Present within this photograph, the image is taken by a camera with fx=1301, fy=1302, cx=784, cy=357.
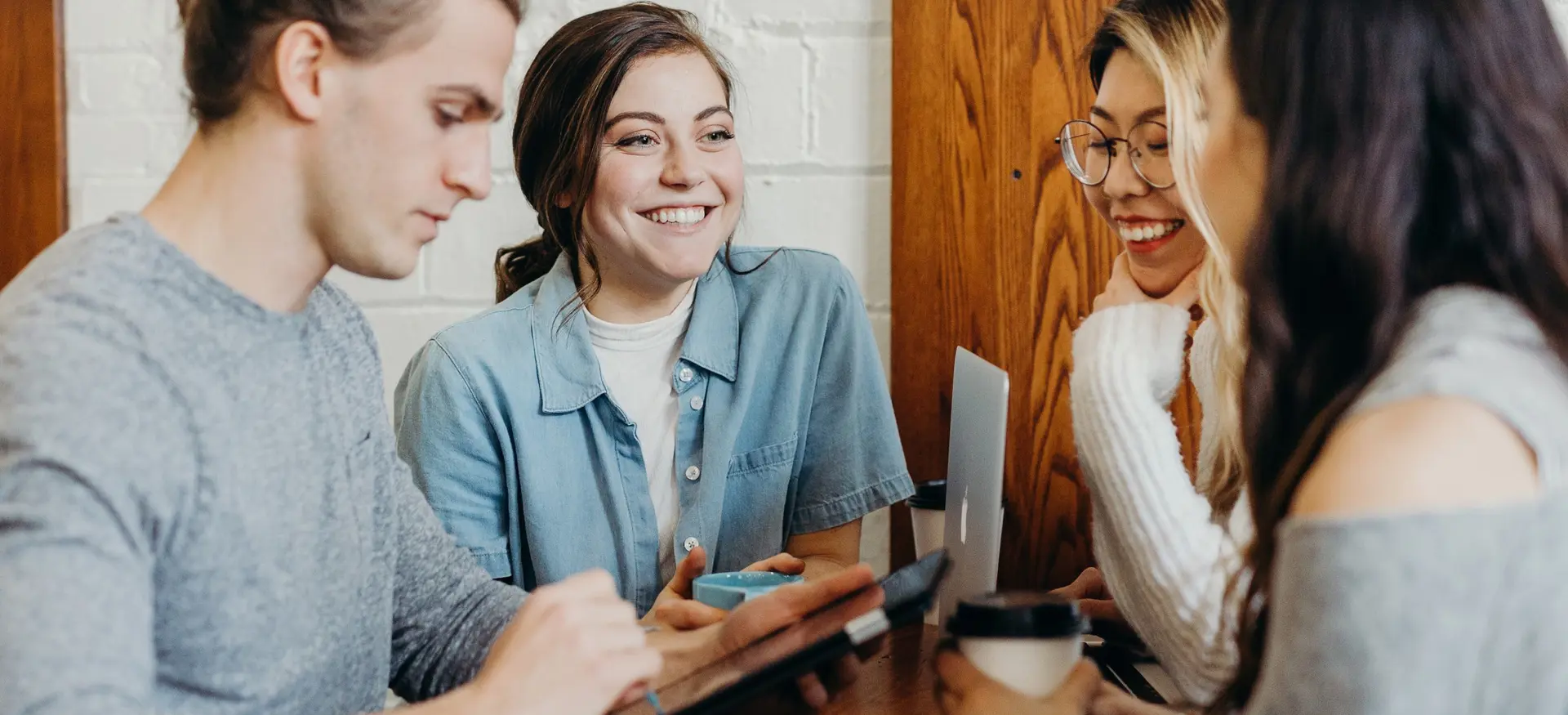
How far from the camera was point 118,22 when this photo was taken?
1700 mm

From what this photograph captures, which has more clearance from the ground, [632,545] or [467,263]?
[467,263]

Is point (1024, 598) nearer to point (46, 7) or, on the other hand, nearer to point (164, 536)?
point (164, 536)

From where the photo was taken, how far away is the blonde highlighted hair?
3.79ft

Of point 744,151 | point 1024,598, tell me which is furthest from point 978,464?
point 744,151

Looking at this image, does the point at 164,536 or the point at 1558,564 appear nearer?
the point at 1558,564

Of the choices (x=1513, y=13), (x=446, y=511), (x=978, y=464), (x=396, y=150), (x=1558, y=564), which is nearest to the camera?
(x=1558, y=564)

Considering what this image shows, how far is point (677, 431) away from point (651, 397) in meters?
0.05

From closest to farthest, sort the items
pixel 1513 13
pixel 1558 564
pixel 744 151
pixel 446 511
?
pixel 1558 564 → pixel 1513 13 → pixel 446 511 → pixel 744 151

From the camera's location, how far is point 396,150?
82 centimetres

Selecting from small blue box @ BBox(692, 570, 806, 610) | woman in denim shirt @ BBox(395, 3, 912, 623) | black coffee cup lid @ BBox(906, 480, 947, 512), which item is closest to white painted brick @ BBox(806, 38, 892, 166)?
woman in denim shirt @ BBox(395, 3, 912, 623)

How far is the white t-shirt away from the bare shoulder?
3.07 ft

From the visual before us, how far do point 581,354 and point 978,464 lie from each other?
543 mm

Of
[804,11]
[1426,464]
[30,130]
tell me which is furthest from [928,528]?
[30,130]

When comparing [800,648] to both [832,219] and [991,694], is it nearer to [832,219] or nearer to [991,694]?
[991,694]
